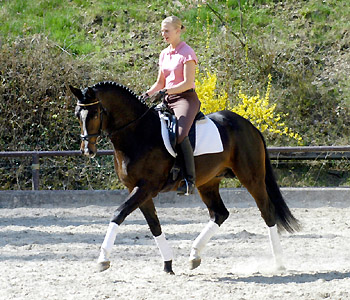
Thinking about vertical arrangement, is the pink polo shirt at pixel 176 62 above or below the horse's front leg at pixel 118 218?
above

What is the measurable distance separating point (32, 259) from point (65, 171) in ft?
22.1

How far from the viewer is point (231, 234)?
27.1 ft

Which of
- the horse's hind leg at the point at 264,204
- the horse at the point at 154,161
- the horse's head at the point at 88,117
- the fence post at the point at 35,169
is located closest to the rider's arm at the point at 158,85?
the horse at the point at 154,161

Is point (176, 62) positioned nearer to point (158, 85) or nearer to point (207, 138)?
point (158, 85)

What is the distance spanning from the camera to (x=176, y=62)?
595cm

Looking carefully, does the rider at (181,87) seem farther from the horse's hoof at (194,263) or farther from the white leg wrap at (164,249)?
the horse's hoof at (194,263)

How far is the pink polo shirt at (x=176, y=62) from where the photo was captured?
591 cm

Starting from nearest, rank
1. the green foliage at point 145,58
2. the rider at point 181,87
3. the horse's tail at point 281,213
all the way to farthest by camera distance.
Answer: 1. the rider at point 181,87
2. the horse's tail at point 281,213
3. the green foliage at point 145,58

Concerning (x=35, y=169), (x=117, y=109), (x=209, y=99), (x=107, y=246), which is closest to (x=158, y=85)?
(x=117, y=109)

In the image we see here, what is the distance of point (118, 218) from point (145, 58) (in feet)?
35.5

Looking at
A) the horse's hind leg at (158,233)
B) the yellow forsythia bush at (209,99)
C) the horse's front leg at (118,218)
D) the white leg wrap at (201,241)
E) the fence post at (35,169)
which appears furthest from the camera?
the yellow forsythia bush at (209,99)

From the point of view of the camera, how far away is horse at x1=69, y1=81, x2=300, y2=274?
5582mm

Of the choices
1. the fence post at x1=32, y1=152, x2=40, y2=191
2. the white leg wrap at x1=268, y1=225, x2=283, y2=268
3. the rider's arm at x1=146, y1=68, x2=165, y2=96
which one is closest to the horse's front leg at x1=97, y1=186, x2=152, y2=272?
the rider's arm at x1=146, y1=68, x2=165, y2=96

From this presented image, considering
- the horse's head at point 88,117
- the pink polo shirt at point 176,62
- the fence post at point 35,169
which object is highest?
the pink polo shirt at point 176,62
